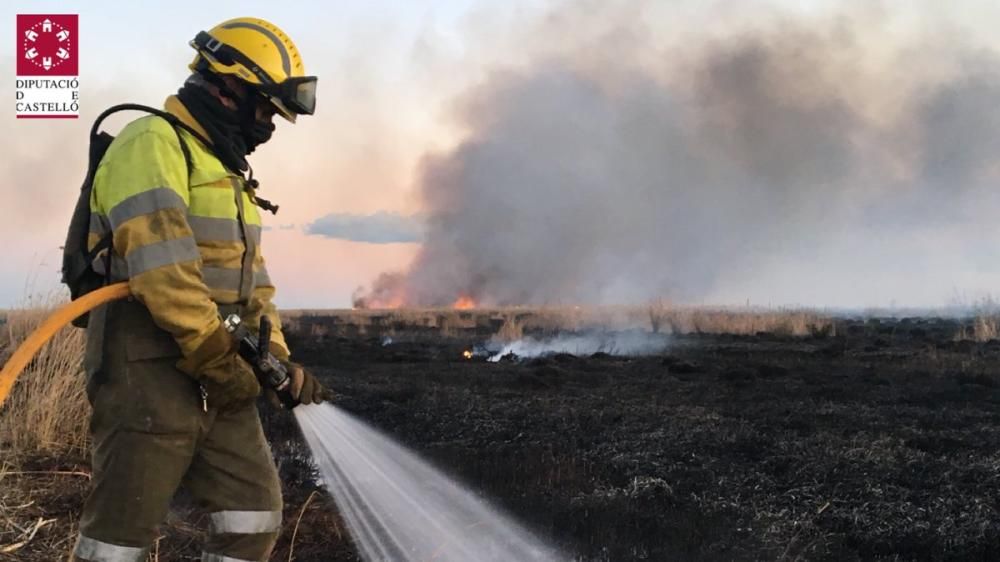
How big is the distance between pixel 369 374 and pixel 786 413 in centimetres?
814

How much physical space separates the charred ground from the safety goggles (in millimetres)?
2726

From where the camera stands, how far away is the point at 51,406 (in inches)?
236

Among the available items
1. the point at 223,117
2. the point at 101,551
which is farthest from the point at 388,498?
the point at 223,117

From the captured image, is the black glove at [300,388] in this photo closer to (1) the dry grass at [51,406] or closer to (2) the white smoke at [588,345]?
(1) the dry grass at [51,406]

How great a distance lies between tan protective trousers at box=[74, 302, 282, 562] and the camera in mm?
2293

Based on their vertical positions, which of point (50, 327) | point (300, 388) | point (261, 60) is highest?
point (261, 60)

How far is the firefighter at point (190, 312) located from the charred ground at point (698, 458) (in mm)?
2034

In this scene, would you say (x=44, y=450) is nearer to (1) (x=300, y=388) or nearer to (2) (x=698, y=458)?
(1) (x=300, y=388)

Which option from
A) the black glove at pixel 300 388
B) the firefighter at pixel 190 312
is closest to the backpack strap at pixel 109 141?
the firefighter at pixel 190 312

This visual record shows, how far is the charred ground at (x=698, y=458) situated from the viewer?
4.99 metres

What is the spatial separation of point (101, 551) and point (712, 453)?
244 inches

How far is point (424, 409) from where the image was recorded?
10125mm

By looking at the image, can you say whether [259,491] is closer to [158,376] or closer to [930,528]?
[158,376]

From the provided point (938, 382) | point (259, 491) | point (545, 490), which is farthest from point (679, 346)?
point (259, 491)
